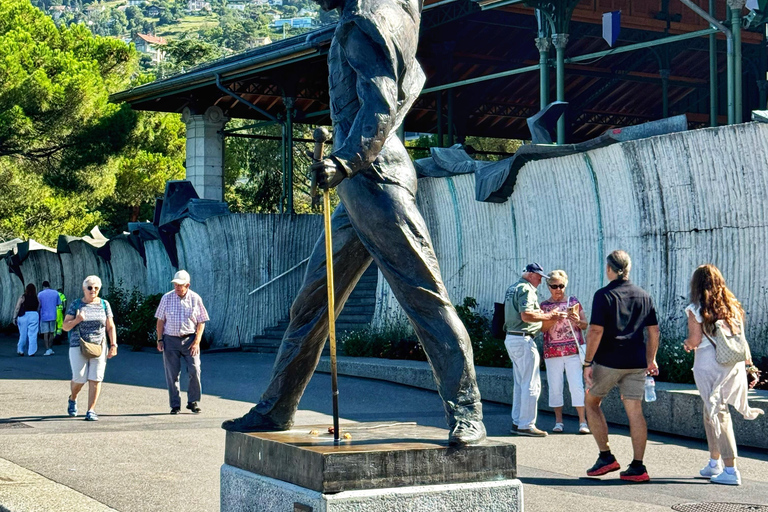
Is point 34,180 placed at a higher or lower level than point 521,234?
higher

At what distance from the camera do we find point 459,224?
17203 mm

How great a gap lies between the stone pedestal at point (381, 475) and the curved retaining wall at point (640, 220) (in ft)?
24.9

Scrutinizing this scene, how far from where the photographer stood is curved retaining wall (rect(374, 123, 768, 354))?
1188 centimetres

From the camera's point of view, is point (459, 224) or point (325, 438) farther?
point (459, 224)

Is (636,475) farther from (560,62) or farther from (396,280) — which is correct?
(560,62)

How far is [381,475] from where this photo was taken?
15.4 ft

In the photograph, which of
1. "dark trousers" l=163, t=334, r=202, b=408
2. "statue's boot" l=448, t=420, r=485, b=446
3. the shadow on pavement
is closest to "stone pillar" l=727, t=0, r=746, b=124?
"dark trousers" l=163, t=334, r=202, b=408

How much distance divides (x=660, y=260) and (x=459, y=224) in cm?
474

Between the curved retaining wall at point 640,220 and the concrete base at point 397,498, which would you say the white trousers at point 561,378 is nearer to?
the curved retaining wall at point 640,220

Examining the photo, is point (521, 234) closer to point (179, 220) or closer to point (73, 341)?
point (73, 341)

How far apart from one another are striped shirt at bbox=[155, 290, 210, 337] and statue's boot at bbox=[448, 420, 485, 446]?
26.0 ft

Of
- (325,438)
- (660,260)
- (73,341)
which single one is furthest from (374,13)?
(660,260)

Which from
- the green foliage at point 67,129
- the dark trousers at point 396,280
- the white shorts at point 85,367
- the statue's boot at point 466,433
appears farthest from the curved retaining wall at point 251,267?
the statue's boot at point 466,433

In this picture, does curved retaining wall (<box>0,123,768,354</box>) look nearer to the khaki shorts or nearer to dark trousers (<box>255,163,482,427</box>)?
the khaki shorts
